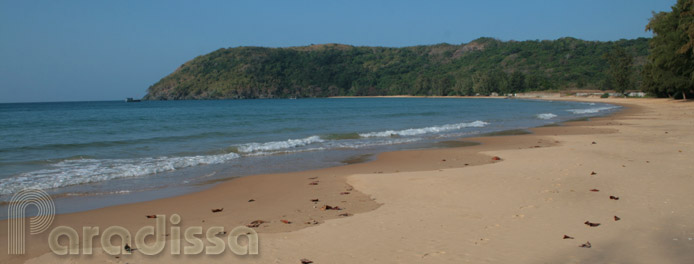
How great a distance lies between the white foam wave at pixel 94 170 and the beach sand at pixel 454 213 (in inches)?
127

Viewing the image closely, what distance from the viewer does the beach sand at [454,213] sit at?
16.3 ft

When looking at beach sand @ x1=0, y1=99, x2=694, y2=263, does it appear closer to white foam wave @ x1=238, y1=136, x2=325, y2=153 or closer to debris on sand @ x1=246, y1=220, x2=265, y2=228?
debris on sand @ x1=246, y1=220, x2=265, y2=228

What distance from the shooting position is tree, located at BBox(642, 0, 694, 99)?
44.0 m

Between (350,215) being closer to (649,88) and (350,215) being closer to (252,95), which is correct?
(649,88)

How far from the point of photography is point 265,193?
9.05 m

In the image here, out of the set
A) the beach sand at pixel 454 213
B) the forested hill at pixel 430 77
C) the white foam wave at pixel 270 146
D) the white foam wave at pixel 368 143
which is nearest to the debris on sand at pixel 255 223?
the beach sand at pixel 454 213

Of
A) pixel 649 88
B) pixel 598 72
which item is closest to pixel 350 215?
pixel 649 88

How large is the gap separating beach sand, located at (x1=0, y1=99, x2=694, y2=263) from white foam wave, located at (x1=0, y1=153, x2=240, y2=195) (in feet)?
10.6

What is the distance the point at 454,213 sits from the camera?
21.8 feet

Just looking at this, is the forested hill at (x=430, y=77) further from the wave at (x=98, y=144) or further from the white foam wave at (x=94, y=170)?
the white foam wave at (x=94, y=170)

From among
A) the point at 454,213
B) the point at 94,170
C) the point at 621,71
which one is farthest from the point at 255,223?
the point at 621,71

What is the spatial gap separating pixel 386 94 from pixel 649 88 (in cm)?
13759

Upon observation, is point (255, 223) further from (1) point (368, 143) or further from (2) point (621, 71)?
(2) point (621, 71)

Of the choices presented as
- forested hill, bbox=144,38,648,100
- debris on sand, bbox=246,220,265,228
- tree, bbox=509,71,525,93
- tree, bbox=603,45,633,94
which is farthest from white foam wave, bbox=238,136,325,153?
forested hill, bbox=144,38,648,100
